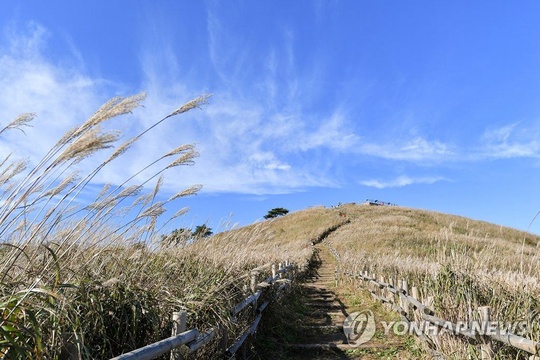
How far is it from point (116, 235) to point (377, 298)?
7.87 metres

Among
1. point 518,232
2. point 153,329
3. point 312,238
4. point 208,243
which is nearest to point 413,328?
point 208,243

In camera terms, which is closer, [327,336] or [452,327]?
[452,327]

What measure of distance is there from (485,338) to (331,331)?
3.53m

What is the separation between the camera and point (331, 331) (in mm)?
7098

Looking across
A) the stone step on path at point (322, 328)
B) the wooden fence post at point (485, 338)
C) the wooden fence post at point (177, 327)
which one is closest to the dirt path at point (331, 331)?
the stone step on path at point (322, 328)

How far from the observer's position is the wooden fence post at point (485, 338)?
3789 mm
